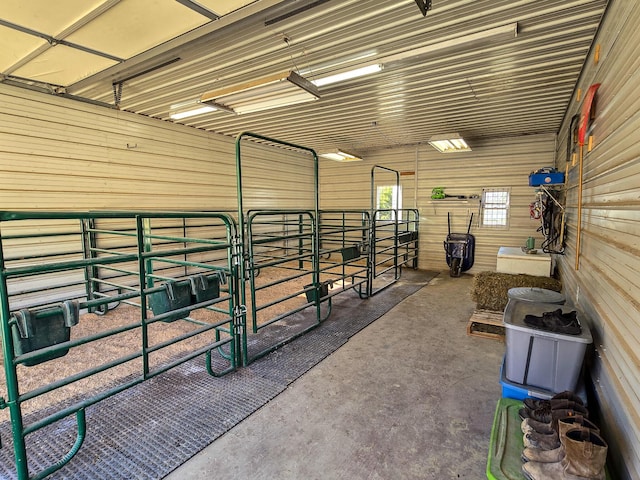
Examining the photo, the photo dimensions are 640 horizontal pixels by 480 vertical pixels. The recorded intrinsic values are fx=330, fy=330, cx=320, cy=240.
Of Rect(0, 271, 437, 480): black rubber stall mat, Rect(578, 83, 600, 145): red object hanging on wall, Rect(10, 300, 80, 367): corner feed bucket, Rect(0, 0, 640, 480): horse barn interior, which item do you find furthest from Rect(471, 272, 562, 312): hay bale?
Rect(10, 300, 80, 367): corner feed bucket

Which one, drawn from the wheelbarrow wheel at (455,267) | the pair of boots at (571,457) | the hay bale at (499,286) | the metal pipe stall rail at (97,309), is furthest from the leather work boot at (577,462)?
the wheelbarrow wheel at (455,267)

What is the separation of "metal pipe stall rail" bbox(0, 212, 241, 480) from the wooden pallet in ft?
8.51

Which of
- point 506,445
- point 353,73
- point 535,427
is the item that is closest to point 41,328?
point 506,445

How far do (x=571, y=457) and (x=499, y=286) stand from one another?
2.63 metres

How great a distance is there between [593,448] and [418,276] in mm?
5512

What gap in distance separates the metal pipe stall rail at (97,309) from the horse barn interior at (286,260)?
19 mm

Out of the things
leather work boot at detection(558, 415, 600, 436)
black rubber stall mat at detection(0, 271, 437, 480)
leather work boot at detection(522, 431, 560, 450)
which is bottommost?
black rubber stall mat at detection(0, 271, 437, 480)

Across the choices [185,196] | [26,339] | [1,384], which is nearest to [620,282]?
[26,339]

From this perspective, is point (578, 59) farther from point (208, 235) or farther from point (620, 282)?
point (208, 235)

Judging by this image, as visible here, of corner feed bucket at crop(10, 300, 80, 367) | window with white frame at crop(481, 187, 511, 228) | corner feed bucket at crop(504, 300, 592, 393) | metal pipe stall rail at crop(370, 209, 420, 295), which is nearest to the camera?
corner feed bucket at crop(10, 300, 80, 367)

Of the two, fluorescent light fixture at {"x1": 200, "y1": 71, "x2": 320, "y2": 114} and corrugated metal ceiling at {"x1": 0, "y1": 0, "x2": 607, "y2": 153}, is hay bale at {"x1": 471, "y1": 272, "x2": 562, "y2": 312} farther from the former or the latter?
fluorescent light fixture at {"x1": 200, "y1": 71, "x2": 320, "y2": 114}

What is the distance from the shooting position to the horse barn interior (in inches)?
71.1

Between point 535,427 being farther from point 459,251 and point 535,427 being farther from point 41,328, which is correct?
point 459,251

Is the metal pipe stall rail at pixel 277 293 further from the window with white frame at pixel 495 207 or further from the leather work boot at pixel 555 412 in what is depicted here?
the window with white frame at pixel 495 207
